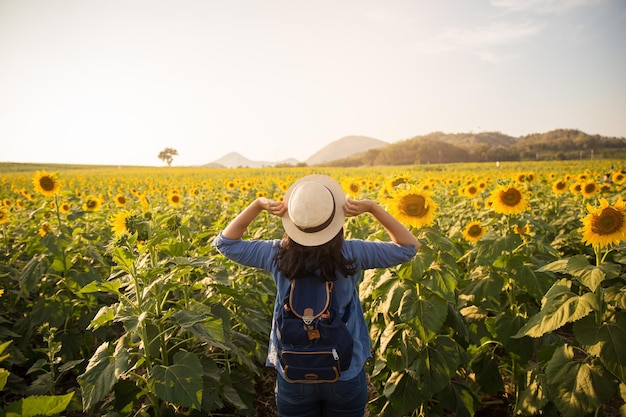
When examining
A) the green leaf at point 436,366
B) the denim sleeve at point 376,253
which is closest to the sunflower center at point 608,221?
the green leaf at point 436,366

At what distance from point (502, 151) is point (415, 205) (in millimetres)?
82286

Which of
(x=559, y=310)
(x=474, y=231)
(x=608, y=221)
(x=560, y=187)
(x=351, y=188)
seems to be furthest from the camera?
(x=560, y=187)

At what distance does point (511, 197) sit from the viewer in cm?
376

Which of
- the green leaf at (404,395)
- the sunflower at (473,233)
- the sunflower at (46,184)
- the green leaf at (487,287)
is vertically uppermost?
the sunflower at (46,184)

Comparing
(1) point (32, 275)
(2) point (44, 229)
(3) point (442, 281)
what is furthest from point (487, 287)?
(2) point (44, 229)

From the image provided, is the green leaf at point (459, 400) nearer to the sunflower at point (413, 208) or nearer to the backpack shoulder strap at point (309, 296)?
the sunflower at point (413, 208)

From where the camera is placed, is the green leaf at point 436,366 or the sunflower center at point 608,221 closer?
the sunflower center at point 608,221

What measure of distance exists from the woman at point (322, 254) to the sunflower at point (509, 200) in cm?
204

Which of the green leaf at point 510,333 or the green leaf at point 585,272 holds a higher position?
the green leaf at point 585,272

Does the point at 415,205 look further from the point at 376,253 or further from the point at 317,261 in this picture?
the point at 317,261

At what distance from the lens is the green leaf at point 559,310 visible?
2.06m

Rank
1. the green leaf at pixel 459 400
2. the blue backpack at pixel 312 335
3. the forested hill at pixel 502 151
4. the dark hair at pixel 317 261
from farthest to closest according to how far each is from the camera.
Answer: the forested hill at pixel 502 151 → the green leaf at pixel 459 400 → the dark hair at pixel 317 261 → the blue backpack at pixel 312 335

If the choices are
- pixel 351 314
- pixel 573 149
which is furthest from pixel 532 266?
pixel 573 149

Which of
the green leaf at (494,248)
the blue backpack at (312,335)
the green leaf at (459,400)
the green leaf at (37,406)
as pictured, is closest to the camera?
the green leaf at (37,406)
